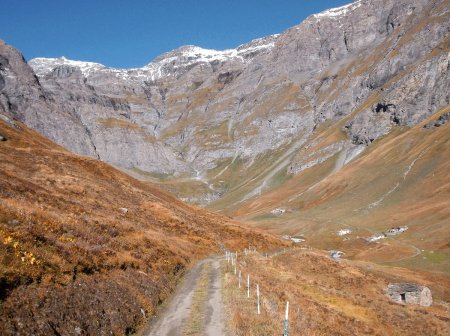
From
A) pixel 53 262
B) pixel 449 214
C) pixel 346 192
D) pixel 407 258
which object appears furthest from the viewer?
pixel 346 192

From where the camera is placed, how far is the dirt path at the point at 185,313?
802 inches

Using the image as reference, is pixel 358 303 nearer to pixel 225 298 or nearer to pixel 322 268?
pixel 322 268

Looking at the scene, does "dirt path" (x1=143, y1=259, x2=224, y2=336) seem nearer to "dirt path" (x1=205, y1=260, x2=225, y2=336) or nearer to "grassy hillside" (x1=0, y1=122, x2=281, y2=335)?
"dirt path" (x1=205, y1=260, x2=225, y2=336)

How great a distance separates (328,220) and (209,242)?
10738 cm

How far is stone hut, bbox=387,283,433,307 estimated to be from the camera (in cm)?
5231

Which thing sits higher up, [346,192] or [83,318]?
[346,192]

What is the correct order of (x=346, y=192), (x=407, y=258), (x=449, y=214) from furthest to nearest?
(x=346, y=192) → (x=449, y=214) → (x=407, y=258)

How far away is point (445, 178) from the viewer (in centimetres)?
15200

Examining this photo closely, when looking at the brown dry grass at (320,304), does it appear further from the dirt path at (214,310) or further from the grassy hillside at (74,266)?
the grassy hillside at (74,266)

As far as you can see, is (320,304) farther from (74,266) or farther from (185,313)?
(74,266)

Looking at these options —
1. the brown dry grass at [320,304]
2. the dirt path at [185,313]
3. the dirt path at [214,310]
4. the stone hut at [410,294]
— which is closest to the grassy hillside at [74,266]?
the dirt path at [185,313]

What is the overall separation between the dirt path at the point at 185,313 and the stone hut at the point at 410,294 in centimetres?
2934

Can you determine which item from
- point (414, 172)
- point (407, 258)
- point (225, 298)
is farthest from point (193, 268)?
point (414, 172)

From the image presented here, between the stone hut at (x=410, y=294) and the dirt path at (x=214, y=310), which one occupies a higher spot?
the stone hut at (x=410, y=294)
